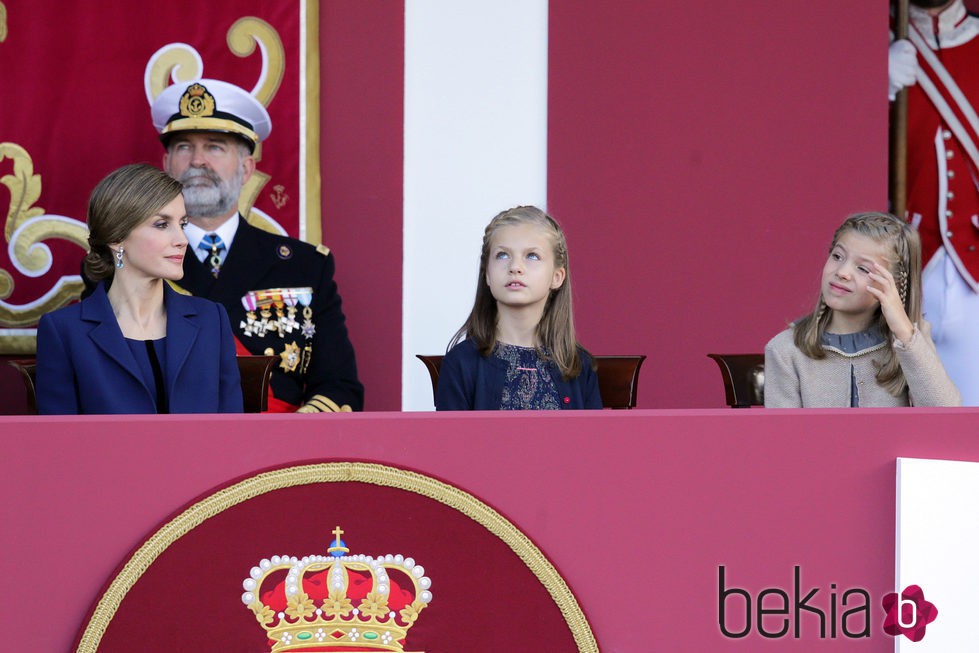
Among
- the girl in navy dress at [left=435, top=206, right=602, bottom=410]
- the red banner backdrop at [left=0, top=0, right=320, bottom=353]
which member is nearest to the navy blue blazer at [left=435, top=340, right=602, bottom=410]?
the girl in navy dress at [left=435, top=206, right=602, bottom=410]

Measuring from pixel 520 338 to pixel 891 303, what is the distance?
30.2 inches

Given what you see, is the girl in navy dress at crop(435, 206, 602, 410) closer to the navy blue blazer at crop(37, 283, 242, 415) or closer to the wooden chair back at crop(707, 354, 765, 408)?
the wooden chair back at crop(707, 354, 765, 408)

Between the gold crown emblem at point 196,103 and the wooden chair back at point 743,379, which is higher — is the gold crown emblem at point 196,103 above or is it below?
above

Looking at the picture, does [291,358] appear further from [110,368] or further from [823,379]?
[823,379]

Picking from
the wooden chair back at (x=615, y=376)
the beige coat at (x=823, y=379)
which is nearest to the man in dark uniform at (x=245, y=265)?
the wooden chair back at (x=615, y=376)

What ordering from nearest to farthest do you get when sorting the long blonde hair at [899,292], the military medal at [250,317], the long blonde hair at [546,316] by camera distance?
1. the long blonde hair at [899,292]
2. the long blonde hair at [546,316]
3. the military medal at [250,317]

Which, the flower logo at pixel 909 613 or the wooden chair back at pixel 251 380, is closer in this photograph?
the flower logo at pixel 909 613

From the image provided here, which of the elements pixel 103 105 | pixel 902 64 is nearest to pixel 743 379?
pixel 902 64

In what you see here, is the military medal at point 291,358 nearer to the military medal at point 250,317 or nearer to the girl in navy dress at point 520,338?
the military medal at point 250,317

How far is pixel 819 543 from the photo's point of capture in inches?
61.7

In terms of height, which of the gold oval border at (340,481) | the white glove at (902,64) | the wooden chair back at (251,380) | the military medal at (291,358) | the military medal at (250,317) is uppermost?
the white glove at (902,64)

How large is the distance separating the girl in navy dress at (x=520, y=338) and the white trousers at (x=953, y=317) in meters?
1.90

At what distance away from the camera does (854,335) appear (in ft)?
8.42

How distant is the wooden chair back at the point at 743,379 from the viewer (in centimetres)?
272
